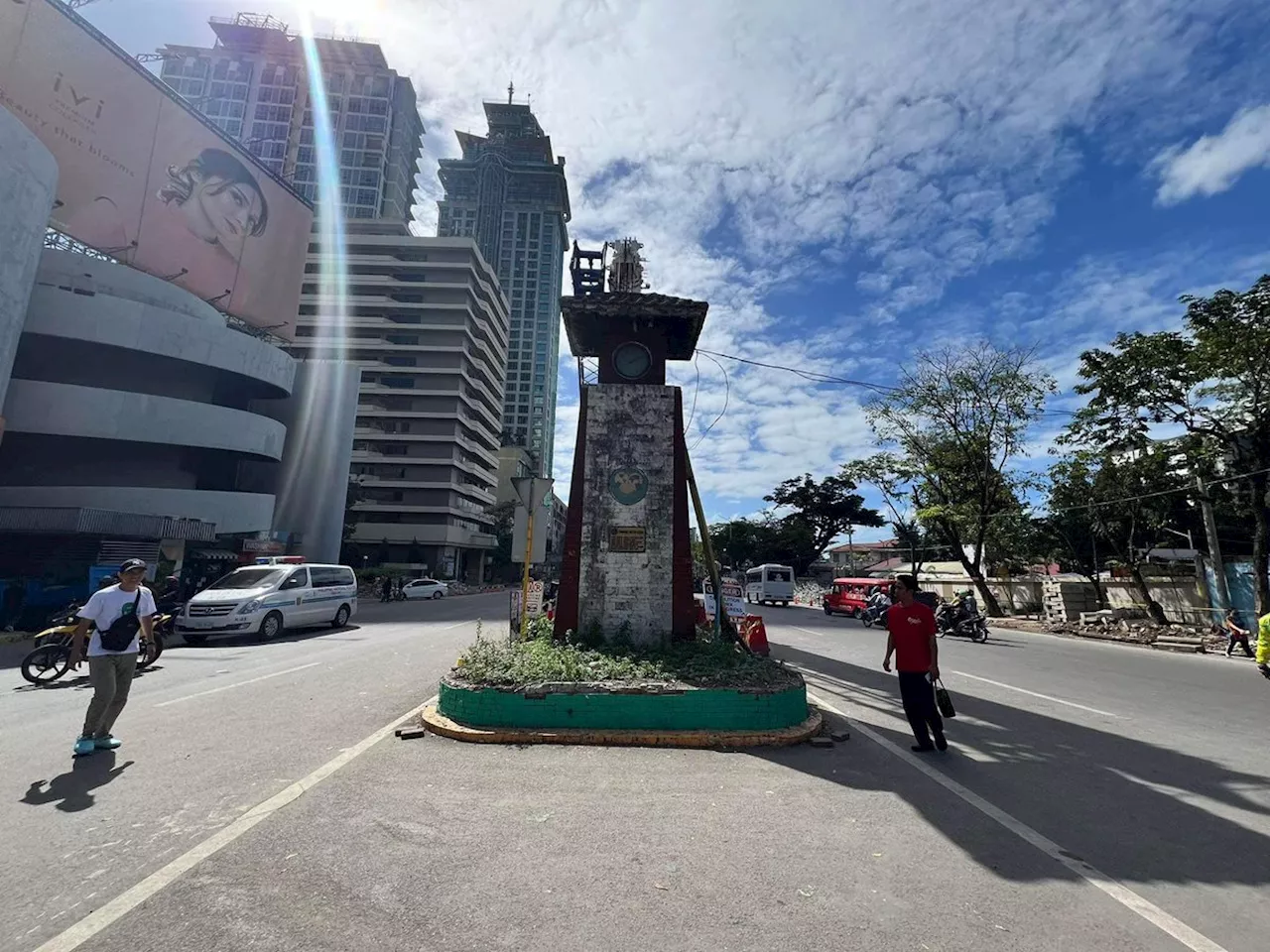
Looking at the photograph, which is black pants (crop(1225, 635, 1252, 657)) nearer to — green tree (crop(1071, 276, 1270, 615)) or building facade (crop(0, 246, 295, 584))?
green tree (crop(1071, 276, 1270, 615))

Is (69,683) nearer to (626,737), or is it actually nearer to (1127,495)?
(626,737)

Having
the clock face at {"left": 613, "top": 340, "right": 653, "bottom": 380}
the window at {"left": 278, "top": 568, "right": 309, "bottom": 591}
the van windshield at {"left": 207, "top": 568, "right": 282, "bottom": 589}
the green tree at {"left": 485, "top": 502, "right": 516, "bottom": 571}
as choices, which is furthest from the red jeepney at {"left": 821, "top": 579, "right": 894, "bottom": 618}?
the green tree at {"left": 485, "top": 502, "right": 516, "bottom": 571}

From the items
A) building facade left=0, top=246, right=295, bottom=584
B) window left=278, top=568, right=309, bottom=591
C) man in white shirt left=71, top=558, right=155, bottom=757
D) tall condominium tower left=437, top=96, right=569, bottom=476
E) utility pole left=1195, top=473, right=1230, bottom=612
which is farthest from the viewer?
tall condominium tower left=437, top=96, right=569, bottom=476

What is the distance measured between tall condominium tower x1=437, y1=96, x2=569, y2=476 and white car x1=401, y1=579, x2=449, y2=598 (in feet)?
227

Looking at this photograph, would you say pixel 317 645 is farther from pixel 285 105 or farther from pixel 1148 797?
pixel 285 105

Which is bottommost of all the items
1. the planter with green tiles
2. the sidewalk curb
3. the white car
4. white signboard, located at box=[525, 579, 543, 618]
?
the sidewalk curb

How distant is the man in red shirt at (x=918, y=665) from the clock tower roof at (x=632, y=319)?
540 cm

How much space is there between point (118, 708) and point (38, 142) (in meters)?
25.5

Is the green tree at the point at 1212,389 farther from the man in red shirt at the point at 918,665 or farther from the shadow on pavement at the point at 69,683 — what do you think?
the shadow on pavement at the point at 69,683

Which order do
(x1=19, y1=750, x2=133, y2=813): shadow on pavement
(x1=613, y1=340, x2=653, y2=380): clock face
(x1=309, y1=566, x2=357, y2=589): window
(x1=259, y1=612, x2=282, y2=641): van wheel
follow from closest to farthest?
(x1=19, y1=750, x2=133, y2=813): shadow on pavement
(x1=613, y1=340, x2=653, y2=380): clock face
(x1=259, y1=612, x2=282, y2=641): van wheel
(x1=309, y1=566, x2=357, y2=589): window

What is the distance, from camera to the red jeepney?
30031 mm

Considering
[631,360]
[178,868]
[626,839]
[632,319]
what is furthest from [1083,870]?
[632,319]

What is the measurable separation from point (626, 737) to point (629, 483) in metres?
4.01

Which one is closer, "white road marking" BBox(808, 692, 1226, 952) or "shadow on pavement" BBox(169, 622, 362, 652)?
"white road marking" BBox(808, 692, 1226, 952)
